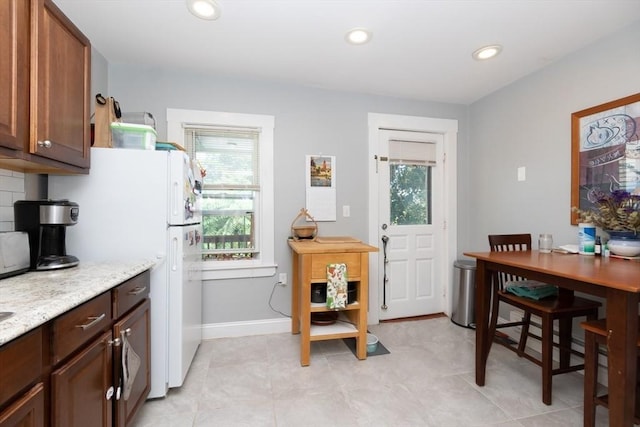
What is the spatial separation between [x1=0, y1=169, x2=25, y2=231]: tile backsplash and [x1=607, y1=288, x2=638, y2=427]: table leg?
2902 mm

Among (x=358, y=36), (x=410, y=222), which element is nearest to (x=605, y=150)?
(x=410, y=222)

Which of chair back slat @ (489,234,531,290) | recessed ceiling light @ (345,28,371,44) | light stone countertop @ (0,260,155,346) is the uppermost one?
recessed ceiling light @ (345,28,371,44)

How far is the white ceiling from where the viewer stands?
1.68 meters

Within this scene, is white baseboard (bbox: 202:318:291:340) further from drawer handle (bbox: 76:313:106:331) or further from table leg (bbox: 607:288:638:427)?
table leg (bbox: 607:288:638:427)

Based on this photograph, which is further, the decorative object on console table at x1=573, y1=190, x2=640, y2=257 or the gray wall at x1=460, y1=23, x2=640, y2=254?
the gray wall at x1=460, y1=23, x2=640, y2=254

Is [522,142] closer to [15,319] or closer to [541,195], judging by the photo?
[541,195]

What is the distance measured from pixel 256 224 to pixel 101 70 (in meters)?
1.74

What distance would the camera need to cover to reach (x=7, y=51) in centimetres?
105

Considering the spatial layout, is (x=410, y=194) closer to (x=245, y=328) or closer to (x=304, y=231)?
(x=304, y=231)

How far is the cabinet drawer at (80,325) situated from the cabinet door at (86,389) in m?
0.04

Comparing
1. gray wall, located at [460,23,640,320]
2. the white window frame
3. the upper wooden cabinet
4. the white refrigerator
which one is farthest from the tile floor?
the upper wooden cabinet

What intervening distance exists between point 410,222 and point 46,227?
9.53 ft

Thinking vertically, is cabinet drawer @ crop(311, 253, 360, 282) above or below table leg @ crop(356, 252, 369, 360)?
above

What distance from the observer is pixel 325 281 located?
7.00ft
